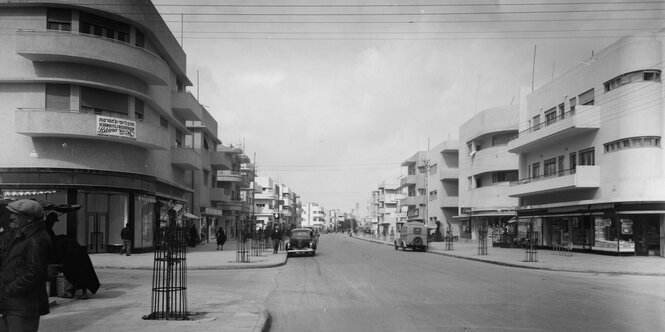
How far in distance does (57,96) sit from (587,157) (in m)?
32.3

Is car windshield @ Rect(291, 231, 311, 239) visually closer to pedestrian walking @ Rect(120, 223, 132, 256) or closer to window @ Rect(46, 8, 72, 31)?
pedestrian walking @ Rect(120, 223, 132, 256)

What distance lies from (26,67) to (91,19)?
4.31 meters

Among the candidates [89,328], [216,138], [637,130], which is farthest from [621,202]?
[216,138]

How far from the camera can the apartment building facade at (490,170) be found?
54.9 metres

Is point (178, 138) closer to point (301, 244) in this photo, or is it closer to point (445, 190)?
point (301, 244)

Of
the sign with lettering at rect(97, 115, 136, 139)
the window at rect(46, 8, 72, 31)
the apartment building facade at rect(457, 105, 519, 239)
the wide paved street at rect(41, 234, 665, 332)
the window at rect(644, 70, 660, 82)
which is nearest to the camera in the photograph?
the wide paved street at rect(41, 234, 665, 332)

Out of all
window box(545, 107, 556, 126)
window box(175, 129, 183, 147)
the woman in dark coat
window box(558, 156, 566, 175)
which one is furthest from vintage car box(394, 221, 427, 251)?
the woman in dark coat

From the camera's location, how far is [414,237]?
43.7 meters

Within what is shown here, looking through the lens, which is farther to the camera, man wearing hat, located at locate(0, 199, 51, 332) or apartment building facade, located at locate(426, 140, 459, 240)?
apartment building facade, located at locate(426, 140, 459, 240)

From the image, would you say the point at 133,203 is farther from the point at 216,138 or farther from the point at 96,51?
the point at 216,138

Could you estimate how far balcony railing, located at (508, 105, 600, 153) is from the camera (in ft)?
112

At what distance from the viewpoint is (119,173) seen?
1222 inches

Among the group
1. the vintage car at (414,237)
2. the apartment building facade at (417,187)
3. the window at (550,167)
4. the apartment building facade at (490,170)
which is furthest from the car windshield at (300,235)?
the apartment building facade at (417,187)

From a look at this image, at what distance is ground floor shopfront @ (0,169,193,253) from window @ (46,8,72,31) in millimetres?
7823
